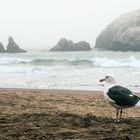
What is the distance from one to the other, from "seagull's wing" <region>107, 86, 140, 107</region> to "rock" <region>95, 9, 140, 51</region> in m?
78.2

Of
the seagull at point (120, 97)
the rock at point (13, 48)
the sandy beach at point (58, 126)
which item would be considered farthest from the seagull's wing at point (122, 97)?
the rock at point (13, 48)

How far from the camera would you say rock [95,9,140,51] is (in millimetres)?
90844

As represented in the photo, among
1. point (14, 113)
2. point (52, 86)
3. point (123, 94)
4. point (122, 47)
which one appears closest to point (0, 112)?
point (14, 113)

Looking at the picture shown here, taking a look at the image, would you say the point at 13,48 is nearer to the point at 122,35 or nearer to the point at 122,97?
the point at 122,35

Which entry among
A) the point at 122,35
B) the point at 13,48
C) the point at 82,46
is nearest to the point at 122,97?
the point at 13,48

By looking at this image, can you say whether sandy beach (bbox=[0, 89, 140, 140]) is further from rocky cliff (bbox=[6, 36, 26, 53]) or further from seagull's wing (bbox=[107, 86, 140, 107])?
rocky cliff (bbox=[6, 36, 26, 53])

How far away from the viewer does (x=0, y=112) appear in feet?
29.0

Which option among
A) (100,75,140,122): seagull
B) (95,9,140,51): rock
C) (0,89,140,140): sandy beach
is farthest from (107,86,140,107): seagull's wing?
(95,9,140,51): rock

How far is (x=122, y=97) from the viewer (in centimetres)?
792

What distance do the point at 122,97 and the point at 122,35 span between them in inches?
3566

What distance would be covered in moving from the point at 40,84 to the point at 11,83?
1.35m

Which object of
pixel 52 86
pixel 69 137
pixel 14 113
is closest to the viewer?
pixel 69 137

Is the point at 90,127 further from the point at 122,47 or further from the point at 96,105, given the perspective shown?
the point at 122,47

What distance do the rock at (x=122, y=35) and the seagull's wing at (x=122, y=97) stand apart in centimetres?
7824
